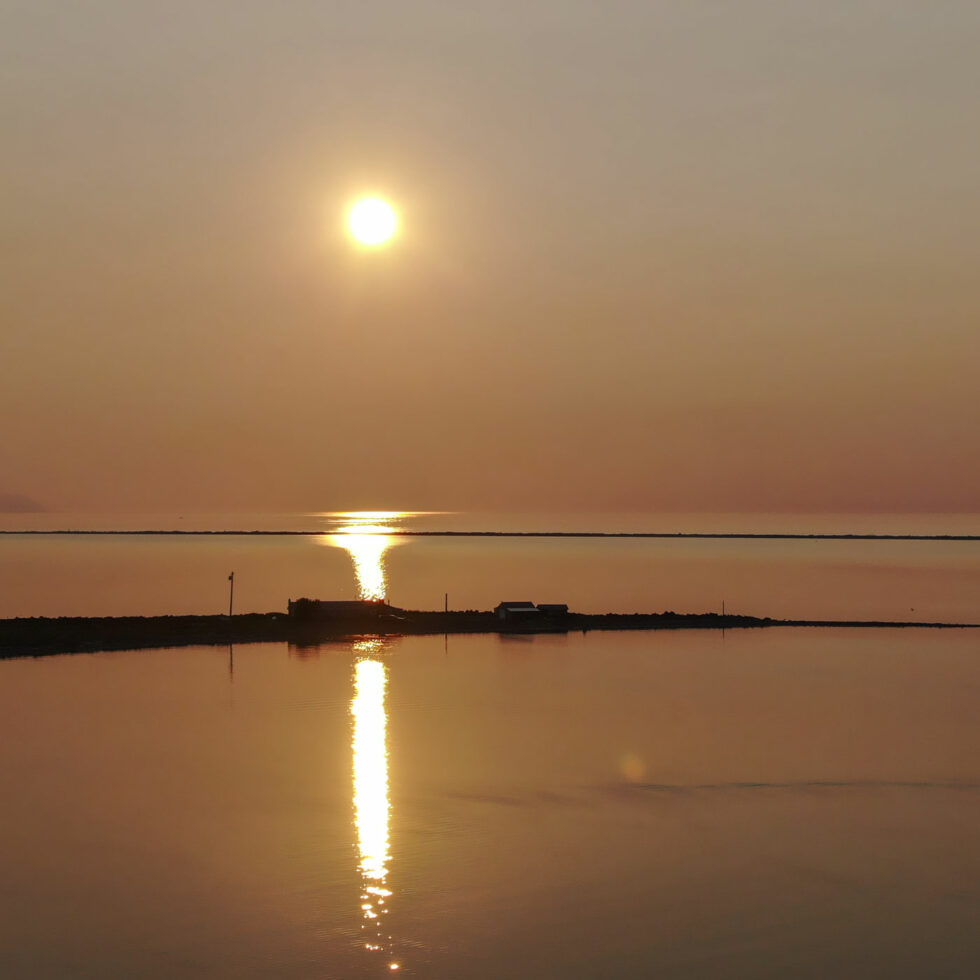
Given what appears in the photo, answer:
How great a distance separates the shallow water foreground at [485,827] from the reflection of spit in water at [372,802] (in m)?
0.12

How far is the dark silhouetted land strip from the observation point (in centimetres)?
6962

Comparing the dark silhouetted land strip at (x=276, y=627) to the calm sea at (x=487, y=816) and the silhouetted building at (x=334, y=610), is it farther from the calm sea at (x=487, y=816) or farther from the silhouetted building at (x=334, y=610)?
the calm sea at (x=487, y=816)

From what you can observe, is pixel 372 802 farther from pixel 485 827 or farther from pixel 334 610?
pixel 334 610

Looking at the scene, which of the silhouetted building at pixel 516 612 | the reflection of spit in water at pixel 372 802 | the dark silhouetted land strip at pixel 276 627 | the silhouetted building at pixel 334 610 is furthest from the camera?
the silhouetted building at pixel 516 612

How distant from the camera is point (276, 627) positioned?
78.8m

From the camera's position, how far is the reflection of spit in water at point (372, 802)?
2406 centimetres

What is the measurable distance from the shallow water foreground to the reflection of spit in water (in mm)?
116

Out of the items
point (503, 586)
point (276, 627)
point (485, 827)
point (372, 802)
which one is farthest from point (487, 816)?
point (503, 586)

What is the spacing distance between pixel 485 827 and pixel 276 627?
164 feet

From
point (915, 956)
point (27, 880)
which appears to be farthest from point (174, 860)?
point (915, 956)

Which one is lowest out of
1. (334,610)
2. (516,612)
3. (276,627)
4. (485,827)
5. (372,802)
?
(485,827)

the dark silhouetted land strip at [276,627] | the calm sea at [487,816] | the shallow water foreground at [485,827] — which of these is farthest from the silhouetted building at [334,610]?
the shallow water foreground at [485,827]

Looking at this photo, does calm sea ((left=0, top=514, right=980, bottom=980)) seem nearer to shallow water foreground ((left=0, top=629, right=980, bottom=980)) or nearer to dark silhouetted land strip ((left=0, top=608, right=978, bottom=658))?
shallow water foreground ((left=0, top=629, right=980, bottom=980))

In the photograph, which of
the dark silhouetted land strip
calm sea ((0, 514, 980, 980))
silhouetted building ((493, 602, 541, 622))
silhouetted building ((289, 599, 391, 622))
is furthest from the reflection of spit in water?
silhouetted building ((493, 602, 541, 622))
